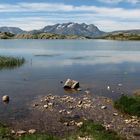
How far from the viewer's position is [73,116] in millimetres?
35500

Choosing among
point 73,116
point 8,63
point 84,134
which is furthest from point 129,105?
point 8,63

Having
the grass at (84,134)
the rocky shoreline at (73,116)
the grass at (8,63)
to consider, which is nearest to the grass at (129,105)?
the rocky shoreline at (73,116)

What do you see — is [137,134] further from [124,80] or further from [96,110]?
[124,80]

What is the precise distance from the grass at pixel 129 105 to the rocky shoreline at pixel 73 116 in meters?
0.74

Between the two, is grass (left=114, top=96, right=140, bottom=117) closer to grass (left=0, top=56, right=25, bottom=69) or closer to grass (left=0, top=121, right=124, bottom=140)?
grass (left=0, top=121, right=124, bottom=140)

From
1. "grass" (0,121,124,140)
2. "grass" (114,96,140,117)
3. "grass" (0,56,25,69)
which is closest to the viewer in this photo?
"grass" (0,121,124,140)

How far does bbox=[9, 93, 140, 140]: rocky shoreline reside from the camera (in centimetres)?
3103

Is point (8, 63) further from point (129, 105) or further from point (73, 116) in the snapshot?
point (73, 116)

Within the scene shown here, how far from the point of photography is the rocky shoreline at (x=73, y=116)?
102ft

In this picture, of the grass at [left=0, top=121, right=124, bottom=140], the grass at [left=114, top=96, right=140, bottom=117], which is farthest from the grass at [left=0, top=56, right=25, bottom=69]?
the grass at [left=0, top=121, right=124, bottom=140]

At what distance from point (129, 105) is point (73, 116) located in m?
7.30

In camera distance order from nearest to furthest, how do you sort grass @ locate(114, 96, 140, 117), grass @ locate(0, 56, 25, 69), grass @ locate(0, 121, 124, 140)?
1. grass @ locate(0, 121, 124, 140)
2. grass @ locate(114, 96, 140, 117)
3. grass @ locate(0, 56, 25, 69)

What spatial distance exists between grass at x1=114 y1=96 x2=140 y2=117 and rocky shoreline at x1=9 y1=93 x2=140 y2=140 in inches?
29.2

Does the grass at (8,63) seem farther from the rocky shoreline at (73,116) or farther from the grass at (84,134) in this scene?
the grass at (84,134)
